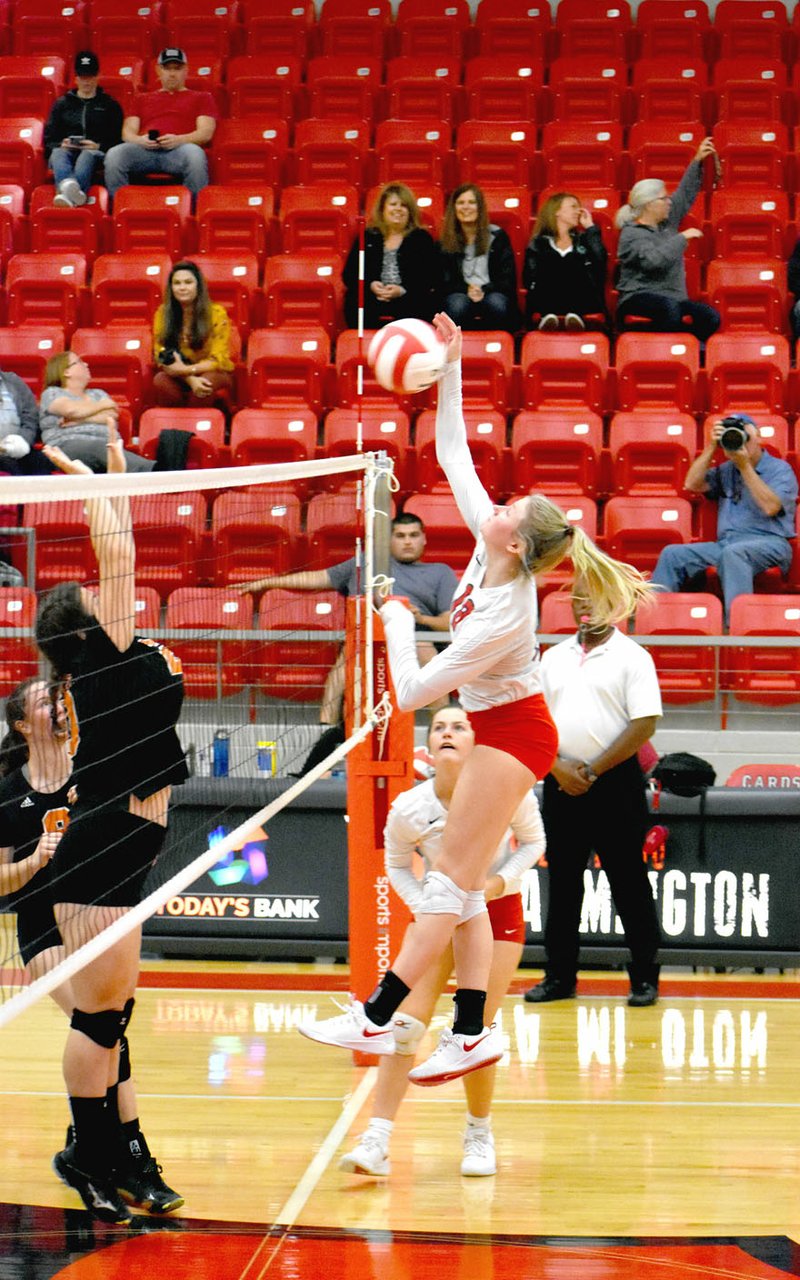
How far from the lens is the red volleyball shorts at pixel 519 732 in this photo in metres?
4.71

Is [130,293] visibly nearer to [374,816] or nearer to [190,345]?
[190,345]

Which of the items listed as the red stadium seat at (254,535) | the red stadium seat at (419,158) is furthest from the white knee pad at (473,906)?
the red stadium seat at (419,158)

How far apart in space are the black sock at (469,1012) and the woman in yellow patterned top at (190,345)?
258 inches

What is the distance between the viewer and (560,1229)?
14.9ft

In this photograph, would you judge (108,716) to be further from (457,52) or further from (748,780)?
(457,52)

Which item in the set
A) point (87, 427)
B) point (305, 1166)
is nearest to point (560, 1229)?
point (305, 1166)

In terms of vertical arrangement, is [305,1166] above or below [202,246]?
below

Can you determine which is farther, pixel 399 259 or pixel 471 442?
pixel 399 259

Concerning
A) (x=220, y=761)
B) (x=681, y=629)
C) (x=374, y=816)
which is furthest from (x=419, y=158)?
(x=374, y=816)

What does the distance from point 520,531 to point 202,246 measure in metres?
8.13

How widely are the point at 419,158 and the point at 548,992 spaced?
711 cm

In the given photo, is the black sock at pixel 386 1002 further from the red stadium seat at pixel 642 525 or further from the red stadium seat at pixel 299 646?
the red stadium seat at pixel 642 525

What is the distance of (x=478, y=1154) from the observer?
503 cm

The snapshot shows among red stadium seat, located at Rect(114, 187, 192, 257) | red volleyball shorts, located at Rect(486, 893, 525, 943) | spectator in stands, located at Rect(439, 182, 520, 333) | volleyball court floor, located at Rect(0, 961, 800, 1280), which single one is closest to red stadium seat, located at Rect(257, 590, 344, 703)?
volleyball court floor, located at Rect(0, 961, 800, 1280)
